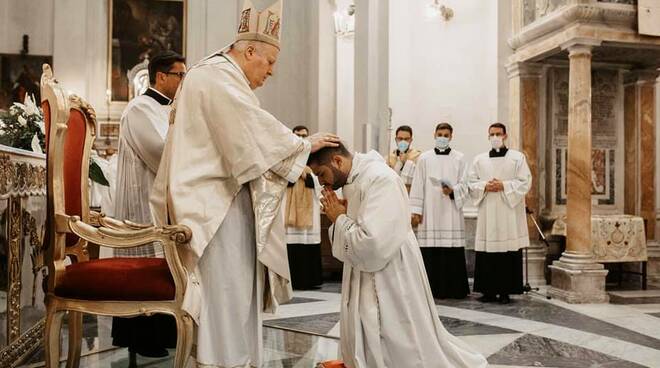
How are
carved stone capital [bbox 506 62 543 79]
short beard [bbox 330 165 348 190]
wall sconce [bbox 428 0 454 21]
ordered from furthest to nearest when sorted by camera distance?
wall sconce [bbox 428 0 454 21], carved stone capital [bbox 506 62 543 79], short beard [bbox 330 165 348 190]

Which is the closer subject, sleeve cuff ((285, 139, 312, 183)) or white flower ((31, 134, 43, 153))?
sleeve cuff ((285, 139, 312, 183))

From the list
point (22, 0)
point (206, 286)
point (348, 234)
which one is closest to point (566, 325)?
point (348, 234)

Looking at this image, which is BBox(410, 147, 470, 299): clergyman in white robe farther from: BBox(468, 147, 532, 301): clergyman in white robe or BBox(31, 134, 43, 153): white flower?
BBox(31, 134, 43, 153): white flower

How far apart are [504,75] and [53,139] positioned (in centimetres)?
697

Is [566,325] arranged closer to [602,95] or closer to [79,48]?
[602,95]

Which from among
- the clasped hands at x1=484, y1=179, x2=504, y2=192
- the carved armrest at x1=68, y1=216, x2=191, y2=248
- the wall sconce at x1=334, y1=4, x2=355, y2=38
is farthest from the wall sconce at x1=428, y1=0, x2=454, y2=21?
the carved armrest at x1=68, y1=216, x2=191, y2=248

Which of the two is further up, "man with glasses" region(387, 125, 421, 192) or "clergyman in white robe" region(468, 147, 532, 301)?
"man with glasses" region(387, 125, 421, 192)

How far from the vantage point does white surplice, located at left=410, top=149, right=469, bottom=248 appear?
7039 mm

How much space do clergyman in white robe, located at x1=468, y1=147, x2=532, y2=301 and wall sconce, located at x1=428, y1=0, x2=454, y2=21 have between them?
150 inches

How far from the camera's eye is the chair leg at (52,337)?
2725mm

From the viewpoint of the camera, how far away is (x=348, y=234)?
3232mm

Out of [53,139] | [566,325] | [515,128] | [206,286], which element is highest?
[515,128]

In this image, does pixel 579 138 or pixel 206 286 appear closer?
pixel 206 286

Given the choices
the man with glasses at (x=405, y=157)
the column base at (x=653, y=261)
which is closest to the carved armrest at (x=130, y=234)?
the man with glasses at (x=405, y=157)
